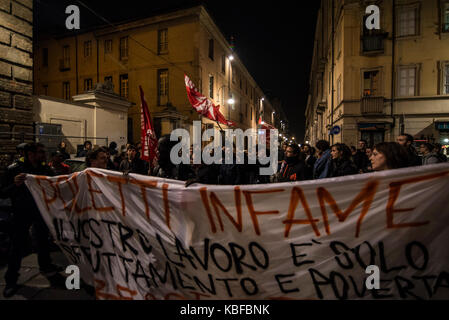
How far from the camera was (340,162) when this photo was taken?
15.9 ft

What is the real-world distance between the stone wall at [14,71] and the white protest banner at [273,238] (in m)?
6.16

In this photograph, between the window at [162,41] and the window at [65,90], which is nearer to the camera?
the window at [162,41]

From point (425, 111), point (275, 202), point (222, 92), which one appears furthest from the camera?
point (222, 92)

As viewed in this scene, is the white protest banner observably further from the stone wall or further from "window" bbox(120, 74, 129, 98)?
"window" bbox(120, 74, 129, 98)

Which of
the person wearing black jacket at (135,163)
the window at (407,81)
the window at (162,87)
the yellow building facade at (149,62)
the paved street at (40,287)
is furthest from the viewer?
the window at (162,87)

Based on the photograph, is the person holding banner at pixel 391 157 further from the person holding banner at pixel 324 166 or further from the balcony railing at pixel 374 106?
the balcony railing at pixel 374 106

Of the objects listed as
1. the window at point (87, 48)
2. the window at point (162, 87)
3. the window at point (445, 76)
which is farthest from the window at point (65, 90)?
the window at point (445, 76)

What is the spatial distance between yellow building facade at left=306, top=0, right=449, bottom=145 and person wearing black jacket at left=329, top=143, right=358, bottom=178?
12706mm

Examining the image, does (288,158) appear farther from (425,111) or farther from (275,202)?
(425,111)

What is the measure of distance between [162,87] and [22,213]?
19.4 metres

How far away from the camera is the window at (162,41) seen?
809 inches

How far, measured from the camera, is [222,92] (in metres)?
26.2

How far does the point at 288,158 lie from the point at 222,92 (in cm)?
2241

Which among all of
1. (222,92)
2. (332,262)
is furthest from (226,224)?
(222,92)
